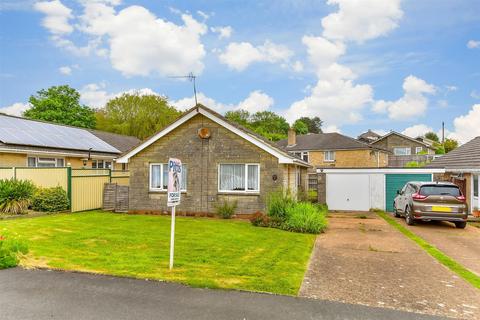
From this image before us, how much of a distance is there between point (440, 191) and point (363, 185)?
7.72 meters

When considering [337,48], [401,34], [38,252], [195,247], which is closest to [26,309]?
[38,252]

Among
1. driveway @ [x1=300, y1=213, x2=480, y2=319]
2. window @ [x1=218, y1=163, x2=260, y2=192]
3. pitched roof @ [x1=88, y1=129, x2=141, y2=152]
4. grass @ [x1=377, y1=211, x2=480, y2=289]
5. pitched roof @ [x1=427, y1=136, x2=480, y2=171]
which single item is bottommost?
grass @ [x1=377, y1=211, x2=480, y2=289]

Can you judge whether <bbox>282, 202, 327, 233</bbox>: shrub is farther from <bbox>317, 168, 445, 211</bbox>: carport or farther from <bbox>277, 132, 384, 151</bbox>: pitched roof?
<bbox>277, 132, 384, 151</bbox>: pitched roof

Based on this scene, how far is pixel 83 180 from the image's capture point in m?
17.3

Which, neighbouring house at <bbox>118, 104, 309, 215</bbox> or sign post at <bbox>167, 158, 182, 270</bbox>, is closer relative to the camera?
sign post at <bbox>167, 158, 182, 270</bbox>

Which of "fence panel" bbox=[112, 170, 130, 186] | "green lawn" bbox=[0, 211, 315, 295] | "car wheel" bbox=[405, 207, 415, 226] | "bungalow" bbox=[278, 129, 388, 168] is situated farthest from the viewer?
"bungalow" bbox=[278, 129, 388, 168]

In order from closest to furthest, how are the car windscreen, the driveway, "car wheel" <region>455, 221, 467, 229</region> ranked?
the driveway < the car windscreen < "car wheel" <region>455, 221, 467, 229</region>

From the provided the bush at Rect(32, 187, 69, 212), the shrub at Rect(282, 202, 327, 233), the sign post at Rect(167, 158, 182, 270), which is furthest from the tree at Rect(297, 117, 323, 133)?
the sign post at Rect(167, 158, 182, 270)

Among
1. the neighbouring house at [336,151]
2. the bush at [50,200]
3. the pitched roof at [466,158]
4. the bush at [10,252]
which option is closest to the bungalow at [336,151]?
the neighbouring house at [336,151]

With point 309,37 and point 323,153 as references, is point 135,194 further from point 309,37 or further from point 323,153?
point 323,153

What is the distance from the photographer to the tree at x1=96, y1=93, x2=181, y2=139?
2053 inches

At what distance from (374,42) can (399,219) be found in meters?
9.10

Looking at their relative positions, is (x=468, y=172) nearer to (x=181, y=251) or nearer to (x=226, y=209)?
(x=226, y=209)

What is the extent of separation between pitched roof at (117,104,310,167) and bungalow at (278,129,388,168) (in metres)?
26.2
